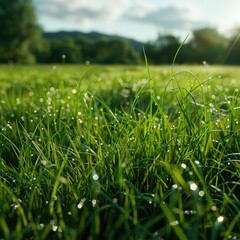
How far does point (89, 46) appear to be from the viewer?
310 feet

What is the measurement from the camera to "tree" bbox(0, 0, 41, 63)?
54500mm

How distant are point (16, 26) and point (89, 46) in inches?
1603

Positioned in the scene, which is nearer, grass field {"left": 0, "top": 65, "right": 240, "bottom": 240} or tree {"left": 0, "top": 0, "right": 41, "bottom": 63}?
grass field {"left": 0, "top": 65, "right": 240, "bottom": 240}

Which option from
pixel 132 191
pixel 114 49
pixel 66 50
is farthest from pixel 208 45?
pixel 132 191

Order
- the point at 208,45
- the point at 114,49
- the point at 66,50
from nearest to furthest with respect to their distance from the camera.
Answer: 1. the point at 208,45
2. the point at 66,50
3. the point at 114,49

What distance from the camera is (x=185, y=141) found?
2119 millimetres

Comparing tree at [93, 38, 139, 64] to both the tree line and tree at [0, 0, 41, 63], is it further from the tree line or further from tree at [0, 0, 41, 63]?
tree at [0, 0, 41, 63]

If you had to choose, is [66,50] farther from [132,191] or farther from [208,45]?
[132,191]

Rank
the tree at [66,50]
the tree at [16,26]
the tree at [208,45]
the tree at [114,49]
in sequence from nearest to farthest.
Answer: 1. the tree at [16,26]
2. the tree at [208,45]
3. the tree at [66,50]
4. the tree at [114,49]

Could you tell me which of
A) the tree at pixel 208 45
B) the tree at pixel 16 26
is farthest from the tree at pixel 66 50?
the tree at pixel 208 45

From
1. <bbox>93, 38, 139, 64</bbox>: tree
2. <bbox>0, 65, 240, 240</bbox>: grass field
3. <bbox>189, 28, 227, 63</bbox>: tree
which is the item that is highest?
<bbox>0, 65, 240, 240</bbox>: grass field

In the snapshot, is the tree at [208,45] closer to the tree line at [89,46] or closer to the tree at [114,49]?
the tree line at [89,46]

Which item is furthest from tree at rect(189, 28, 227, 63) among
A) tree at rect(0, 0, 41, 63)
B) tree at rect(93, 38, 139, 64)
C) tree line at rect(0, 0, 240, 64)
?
tree at rect(0, 0, 41, 63)

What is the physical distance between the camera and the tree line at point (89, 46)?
5469 cm
